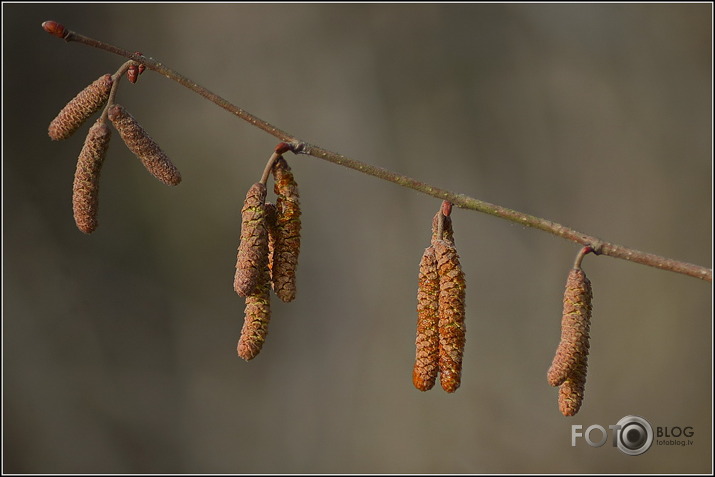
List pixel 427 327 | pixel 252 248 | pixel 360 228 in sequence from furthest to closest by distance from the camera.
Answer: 1. pixel 360 228
2. pixel 427 327
3. pixel 252 248

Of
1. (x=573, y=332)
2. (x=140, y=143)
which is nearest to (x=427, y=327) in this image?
(x=573, y=332)

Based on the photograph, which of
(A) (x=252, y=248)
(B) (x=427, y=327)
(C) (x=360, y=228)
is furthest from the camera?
(C) (x=360, y=228)

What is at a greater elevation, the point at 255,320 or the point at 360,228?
the point at 360,228

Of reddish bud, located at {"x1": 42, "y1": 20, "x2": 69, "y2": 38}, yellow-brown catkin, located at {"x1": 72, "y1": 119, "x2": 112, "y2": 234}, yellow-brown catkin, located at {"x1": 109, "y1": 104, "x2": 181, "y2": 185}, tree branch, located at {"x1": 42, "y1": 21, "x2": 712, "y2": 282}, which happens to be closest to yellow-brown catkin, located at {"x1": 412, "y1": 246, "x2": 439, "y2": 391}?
tree branch, located at {"x1": 42, "y1": 21, "x2": 712, "y2": 282}

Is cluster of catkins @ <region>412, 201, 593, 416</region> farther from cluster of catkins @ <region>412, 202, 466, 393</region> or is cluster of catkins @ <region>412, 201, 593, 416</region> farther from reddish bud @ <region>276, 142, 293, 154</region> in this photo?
reddish bud @ <region>276, 142, 293, 154</region>

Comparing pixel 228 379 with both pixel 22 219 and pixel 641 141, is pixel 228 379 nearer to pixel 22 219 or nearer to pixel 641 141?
pixel 22 219

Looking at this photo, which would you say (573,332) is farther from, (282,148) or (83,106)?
(83,106)
